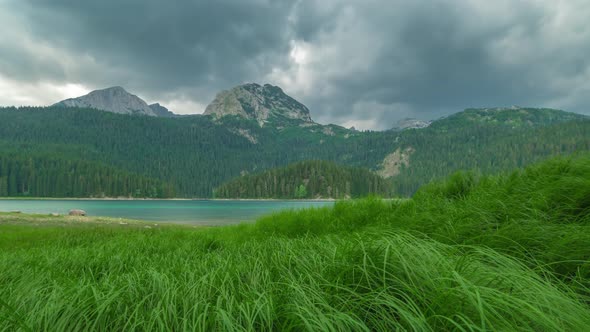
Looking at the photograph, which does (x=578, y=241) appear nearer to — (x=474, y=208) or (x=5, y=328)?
(x=474, y=208)

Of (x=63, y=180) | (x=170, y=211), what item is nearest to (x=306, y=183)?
(x=170, y=211)

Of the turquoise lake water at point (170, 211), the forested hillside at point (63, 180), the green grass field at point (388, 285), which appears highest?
the forested hillside at point (63, 180)

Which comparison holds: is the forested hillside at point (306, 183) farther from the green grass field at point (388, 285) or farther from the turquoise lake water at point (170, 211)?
the green grass field at point (388, 285)

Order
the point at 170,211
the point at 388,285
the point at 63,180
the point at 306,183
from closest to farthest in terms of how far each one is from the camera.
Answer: the point at 388,285, the point at 170,211, the point at 63,180, the point at 306,183

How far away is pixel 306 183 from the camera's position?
6722 inches

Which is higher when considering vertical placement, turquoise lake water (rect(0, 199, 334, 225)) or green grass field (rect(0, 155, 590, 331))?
green grass field (rect(0, 155, 590, 331))

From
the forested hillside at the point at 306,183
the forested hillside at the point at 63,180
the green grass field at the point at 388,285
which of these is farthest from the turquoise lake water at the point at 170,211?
the forested hillside at the point at 306,183

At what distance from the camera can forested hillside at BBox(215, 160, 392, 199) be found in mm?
166875

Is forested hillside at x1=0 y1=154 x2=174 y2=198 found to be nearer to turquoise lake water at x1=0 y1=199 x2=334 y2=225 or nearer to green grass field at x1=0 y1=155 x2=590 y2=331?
turquoise lake water at x1=0 y1=199 x2=334 y2=225

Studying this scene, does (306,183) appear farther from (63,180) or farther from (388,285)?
(388,285)

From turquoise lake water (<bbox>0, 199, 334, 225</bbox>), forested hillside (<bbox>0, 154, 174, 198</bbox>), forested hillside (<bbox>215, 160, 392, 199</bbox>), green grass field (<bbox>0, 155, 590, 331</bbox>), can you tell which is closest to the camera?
green grass field (<bbox>0, 155, 590, 331</bbox>)

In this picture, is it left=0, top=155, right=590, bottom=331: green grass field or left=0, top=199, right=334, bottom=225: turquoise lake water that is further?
left=0, top=199, right=334, bottom=225: turquoise lake water

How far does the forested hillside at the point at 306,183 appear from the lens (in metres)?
167

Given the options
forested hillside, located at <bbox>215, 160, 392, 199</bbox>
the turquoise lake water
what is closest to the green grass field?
the turquoise lake water
